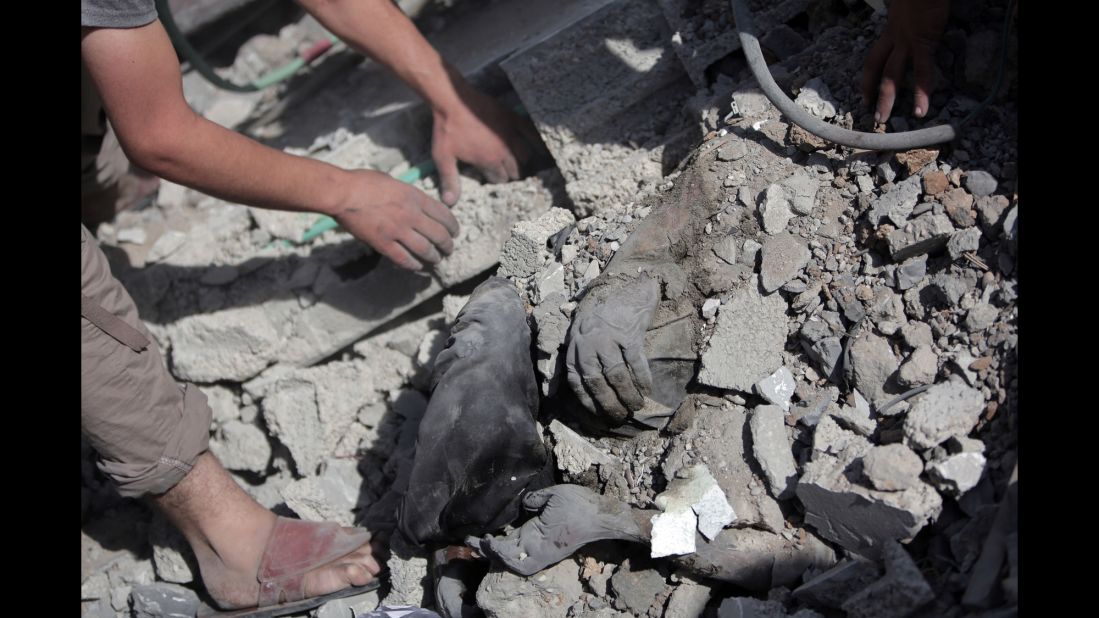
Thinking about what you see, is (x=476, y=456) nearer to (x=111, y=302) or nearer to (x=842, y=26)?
(x=111, y=302)

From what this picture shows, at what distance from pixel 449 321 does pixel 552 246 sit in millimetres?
468

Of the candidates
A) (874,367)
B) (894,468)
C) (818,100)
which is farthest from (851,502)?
(818,100)

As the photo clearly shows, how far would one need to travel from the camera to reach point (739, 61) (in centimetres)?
263

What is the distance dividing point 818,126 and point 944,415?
0.83 meters

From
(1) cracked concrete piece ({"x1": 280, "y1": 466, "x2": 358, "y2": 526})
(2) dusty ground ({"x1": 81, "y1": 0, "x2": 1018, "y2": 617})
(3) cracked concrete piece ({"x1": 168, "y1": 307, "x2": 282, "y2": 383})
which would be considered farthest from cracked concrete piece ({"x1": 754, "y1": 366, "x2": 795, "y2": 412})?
(3) cracked concrete piece ({"x1": 168, "y1": 307, "x2": 282, "y2": 383})

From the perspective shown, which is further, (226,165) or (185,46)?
(185,46)

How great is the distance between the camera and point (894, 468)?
1.73 metres

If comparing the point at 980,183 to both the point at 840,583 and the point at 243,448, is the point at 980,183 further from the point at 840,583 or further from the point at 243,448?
the point at 243,448

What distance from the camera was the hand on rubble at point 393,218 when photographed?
2699 mm

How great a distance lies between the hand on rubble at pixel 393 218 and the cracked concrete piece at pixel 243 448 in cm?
86

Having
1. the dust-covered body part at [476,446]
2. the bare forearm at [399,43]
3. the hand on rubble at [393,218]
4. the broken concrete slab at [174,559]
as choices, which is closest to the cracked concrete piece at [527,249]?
the hand on rubble at [393,218]

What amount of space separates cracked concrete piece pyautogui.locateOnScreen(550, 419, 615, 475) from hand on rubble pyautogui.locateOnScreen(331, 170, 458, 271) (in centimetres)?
87

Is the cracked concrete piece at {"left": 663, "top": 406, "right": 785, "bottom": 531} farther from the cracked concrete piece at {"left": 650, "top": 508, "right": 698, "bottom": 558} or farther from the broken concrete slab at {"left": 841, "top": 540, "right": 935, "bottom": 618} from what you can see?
the broken concrete slab at {"left": 841, "top": 540, "right": 935, "bottom": 618}

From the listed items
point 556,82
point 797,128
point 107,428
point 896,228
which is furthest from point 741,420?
point 107,428
